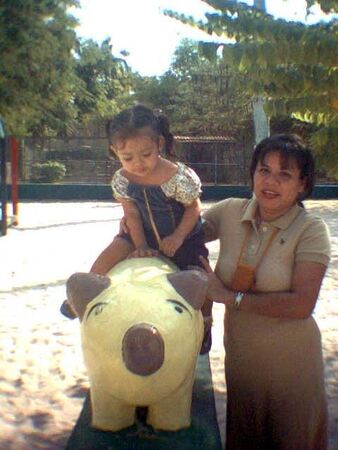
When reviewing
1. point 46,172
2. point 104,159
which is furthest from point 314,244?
point 104,159

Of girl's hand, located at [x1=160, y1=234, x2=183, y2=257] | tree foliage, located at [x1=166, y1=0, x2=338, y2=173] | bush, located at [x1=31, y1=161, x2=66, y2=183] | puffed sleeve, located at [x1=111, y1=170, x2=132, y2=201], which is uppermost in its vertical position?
tree foliage, located at [x1=166, y1=0, x2=338, y2=173]

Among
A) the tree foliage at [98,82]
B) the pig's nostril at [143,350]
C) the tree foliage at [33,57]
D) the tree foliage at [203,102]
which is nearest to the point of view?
the pig's nostril at [143,350]

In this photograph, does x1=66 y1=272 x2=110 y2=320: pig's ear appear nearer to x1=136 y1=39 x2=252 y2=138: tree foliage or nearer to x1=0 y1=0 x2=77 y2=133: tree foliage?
x1=0 y1=0 x2=77 y2=133: tree foliage

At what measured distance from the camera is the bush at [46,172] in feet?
100

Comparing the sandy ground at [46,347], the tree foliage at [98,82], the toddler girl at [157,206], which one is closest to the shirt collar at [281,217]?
the toddler girl at [157,206]

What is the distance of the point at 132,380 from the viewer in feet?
8.34

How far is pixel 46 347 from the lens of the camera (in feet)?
20.4

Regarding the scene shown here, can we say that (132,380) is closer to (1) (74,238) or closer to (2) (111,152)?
(2) (111,152)

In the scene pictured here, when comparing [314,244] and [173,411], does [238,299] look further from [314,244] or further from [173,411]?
[173,411]

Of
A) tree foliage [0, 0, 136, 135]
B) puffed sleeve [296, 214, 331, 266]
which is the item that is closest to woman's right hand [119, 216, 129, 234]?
puffed sleeve [296, 214, 331, 266]

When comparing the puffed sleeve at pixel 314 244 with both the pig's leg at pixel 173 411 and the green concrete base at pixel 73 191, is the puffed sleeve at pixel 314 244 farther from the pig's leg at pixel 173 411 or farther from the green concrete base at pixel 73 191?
the green concrete base at pixel 73 191

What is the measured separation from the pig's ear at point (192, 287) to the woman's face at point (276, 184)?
13.9 inches

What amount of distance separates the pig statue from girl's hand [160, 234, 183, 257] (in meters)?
0.19

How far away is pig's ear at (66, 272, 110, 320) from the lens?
9.13ft
